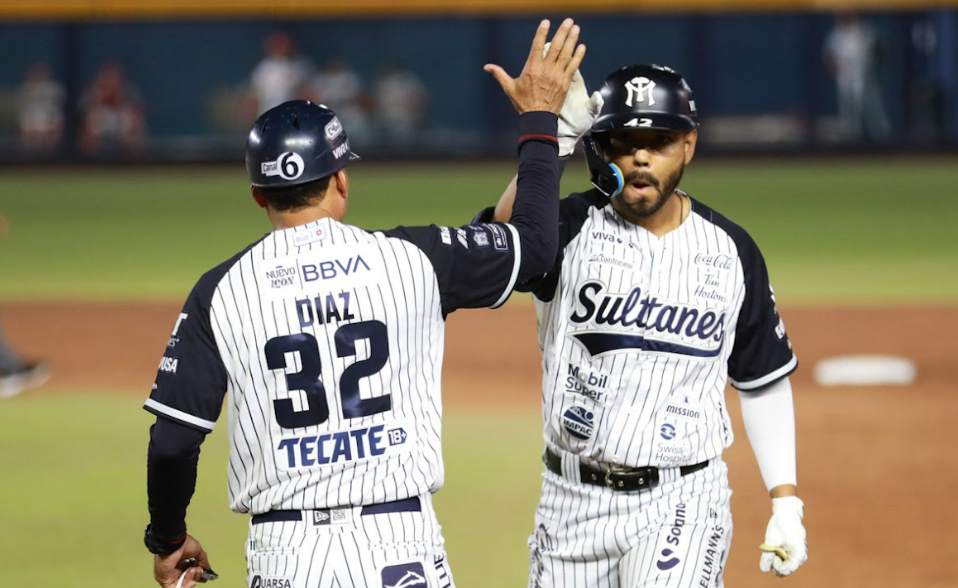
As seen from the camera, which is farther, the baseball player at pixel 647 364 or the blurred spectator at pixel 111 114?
the blurred spectator at pixel 111 114

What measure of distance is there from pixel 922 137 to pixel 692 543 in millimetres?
21252

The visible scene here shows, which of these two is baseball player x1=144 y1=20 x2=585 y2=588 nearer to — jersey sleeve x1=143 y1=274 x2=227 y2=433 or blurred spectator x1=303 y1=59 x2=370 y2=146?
jersey sleeve x1=143 y1=274 x2=227 y2=433

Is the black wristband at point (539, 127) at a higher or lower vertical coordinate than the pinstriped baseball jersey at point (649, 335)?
higher

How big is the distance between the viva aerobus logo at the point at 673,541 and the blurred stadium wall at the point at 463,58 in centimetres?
2009

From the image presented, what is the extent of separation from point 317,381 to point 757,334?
4.31 feet

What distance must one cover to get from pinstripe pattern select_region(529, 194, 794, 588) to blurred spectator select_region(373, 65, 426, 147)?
20.9 m

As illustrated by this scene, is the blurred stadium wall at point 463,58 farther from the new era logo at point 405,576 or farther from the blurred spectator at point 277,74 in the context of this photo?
the new era logo at point 405,576

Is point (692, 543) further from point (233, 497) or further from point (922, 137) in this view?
point (922, 137)

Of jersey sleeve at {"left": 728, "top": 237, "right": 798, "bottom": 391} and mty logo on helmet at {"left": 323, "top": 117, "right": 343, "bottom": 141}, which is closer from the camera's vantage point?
mty logo on helmet at {"left": 323, "top": 117, "right": 343, "bottom": 141}

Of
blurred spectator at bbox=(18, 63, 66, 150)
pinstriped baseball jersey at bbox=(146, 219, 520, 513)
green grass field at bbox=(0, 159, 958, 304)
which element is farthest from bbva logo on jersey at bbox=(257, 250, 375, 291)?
blurred spectator at bbox=(18, 63, 66, 150)

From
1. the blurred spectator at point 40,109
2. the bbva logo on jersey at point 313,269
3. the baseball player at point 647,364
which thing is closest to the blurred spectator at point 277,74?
the blurred spectator at point 40,109

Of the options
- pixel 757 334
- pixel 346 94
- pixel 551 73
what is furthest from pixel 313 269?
pixel 346 94

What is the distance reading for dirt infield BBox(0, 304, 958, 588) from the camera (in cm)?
581

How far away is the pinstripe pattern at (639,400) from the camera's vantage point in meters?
3.46
